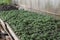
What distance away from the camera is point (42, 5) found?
4730mm

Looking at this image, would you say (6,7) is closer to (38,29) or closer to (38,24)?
(38,24)

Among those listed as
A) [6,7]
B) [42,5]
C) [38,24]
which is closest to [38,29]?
[38,24]

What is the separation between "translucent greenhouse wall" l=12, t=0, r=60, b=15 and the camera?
399 centimetres

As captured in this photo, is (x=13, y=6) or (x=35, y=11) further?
(x=13, y=6)

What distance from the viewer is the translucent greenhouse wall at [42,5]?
399cm

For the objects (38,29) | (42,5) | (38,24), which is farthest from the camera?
(42,5)

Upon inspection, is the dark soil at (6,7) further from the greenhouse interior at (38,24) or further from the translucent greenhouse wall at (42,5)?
the greenhouse interior at (38,24)

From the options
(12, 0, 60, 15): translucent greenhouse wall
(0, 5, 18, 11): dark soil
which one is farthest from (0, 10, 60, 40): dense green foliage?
(0, 5, 18, 11): dark soil

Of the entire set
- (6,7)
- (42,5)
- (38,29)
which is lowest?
(6,7)

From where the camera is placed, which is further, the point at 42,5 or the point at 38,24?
the point at 42,5

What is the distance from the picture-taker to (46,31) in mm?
3465

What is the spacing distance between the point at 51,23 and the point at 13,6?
3.22 metres

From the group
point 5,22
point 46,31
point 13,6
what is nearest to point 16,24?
point 5,22

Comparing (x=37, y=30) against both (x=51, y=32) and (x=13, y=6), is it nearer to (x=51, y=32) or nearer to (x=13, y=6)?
(x=51, y=32)
